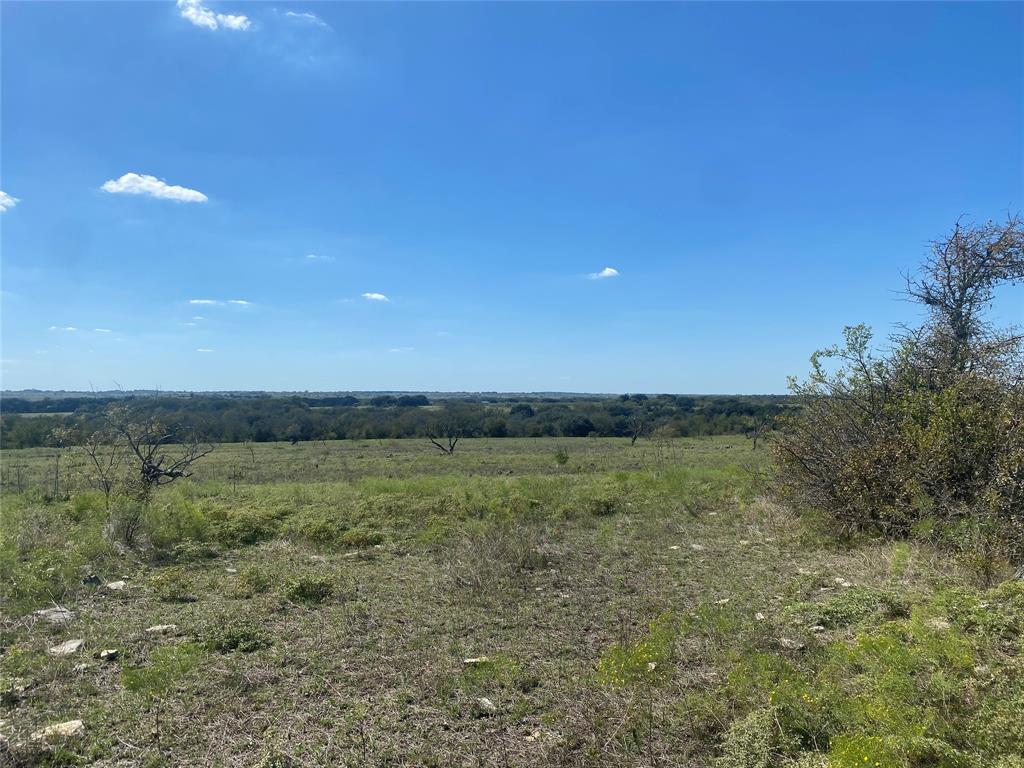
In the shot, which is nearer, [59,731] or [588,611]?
[59,731]

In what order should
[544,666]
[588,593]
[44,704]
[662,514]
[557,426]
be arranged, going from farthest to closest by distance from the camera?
[557,426] < [662,514] < [588,593] < [544,666] < [44,704]

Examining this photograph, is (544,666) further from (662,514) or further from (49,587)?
(662,514)

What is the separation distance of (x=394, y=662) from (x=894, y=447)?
682cm

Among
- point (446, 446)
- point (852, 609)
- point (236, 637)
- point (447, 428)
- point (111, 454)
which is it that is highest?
point (111, 454)

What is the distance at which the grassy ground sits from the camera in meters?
3.44

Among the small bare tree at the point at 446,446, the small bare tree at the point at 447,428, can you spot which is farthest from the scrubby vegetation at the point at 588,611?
the small bare tree at the point at 447,428

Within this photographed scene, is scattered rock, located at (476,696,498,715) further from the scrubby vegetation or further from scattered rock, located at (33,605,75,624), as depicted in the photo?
scattered rock, located at (33,605,75,624)

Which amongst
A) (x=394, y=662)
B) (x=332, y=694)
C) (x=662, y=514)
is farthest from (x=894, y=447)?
(x=332, y=694)

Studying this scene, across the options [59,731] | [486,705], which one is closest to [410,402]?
[59,731]

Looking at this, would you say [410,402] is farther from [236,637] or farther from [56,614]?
[236,637]

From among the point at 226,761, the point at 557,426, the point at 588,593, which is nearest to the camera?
the point at 226,761

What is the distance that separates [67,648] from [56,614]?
116cm

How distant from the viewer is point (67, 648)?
16.8 feet

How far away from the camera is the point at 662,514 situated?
1099 centimetres
